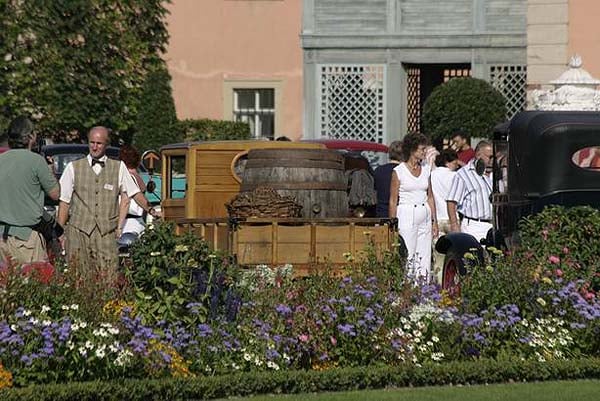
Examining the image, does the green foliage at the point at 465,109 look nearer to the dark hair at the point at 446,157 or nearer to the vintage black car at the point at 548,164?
the dark hair at the point at 446,157

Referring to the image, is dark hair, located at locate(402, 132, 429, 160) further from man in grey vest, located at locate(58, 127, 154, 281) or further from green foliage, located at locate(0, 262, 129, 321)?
green foliage, located at locate(0, 262, 129, 321)

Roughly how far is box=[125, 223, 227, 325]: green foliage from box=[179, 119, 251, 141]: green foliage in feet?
86.6

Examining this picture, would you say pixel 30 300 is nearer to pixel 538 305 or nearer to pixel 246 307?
pixel 246 307

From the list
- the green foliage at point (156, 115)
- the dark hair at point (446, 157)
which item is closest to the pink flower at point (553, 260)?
the dark hair at point (446, 157)

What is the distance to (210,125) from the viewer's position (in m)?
39.2

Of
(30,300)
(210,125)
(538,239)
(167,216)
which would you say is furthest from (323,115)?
(30,300)

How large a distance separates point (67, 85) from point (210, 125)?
16.7 feet

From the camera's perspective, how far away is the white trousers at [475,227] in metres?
18.2

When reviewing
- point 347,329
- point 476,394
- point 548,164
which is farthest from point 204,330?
point 548,164

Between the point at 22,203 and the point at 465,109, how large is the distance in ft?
62.9

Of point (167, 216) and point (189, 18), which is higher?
point (189, 18)

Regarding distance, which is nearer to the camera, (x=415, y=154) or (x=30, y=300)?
(x=30, y=300)

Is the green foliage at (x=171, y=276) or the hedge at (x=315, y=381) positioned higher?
the green foliage at (x=171, y=276)

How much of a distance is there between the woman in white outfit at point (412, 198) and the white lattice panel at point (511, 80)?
18646 mm
